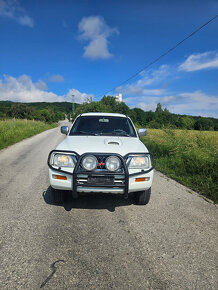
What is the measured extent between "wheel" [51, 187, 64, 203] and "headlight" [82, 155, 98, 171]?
0.76 meters

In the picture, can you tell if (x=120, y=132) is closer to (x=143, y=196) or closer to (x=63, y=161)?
(x=143, y=196)

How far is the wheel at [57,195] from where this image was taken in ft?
9.48

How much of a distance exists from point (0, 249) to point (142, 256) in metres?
1.56

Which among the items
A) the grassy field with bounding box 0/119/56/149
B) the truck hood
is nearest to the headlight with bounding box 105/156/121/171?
the truck hood

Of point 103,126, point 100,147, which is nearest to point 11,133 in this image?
point 103,126

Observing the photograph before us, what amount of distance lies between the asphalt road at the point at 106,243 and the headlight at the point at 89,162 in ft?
2.59

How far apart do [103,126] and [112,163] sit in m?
1.51

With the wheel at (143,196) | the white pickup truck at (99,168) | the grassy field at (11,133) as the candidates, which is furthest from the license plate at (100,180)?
the grassy field at (11,133)

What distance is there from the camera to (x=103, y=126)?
3854 mm

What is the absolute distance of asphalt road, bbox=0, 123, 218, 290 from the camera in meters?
1.60

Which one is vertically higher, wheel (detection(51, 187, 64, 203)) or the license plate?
the license plate

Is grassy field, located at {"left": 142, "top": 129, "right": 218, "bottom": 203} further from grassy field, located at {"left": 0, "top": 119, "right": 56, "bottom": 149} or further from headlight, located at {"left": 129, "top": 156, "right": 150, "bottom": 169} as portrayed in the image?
grassy field, located at {"left": 0, "top": 119, "right": 56, "bottom": 149}

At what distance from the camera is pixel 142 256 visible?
1.90 metres

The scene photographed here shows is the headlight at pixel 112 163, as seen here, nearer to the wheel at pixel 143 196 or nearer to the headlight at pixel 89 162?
the headlight at pixel 89 162
